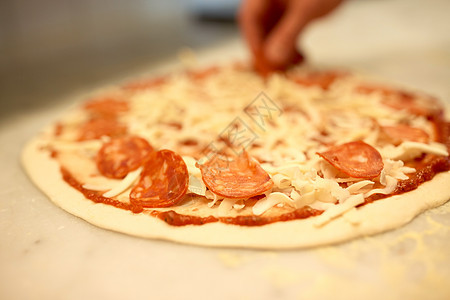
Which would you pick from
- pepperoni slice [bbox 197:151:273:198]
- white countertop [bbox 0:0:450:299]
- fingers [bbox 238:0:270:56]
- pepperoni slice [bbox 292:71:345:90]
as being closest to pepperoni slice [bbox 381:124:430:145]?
white countertop [bbox 0:0:450:299]

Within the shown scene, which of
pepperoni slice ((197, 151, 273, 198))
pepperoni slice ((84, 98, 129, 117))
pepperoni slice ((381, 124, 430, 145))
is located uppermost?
pepperoni slice ((381, 124, 430, 145))

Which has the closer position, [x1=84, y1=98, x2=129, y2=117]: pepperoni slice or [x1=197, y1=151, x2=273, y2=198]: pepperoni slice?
[x1=197, y1=151, x2=273, y2=198]: pepperoni slice

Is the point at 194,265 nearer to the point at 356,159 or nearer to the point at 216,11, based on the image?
the point at 356,159

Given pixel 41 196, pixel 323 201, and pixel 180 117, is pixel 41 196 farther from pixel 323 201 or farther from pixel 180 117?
pixel 323 201

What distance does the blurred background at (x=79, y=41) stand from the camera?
2076 millimetres

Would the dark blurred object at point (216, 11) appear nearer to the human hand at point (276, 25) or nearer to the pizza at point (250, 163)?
the human hand at point (276, 25)

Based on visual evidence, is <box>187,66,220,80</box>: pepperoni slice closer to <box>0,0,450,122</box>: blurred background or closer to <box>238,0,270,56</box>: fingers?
<box>238,0,270,56</box>: fingers

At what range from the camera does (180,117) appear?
5.84 ft

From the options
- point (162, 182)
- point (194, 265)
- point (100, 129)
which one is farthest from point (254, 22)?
point (194, 265)

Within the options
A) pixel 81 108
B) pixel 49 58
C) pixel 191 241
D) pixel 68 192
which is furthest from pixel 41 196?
pixel 49 58

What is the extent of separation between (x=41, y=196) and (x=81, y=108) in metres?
0.75

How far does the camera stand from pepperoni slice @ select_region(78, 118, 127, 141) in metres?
1.63

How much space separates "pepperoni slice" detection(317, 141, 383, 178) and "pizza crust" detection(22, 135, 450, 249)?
Answer: 0.33 feet

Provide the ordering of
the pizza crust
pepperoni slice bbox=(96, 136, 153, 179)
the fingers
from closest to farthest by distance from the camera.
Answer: the pizza crust, pepperoni slice bbox=(96, 136, 153, 179), the fingers
